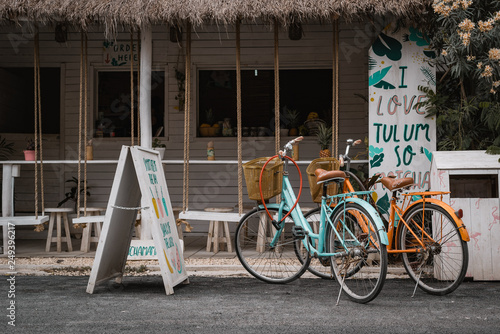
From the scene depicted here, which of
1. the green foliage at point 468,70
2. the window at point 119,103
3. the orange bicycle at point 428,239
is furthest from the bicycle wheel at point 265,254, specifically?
the window at point 119,103

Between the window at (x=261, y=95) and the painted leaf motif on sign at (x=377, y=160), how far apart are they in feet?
9.39

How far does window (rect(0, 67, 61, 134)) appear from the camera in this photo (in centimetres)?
986

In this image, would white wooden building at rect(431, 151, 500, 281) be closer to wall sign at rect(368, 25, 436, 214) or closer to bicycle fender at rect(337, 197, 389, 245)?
wall sign at rect(368, 25, 436, 214)

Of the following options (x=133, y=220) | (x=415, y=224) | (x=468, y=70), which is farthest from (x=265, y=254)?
(x=468, y=70)

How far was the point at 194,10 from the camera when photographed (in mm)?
6516

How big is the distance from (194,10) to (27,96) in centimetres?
486

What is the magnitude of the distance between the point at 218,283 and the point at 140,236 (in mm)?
2184

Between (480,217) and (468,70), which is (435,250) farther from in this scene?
(468,70)

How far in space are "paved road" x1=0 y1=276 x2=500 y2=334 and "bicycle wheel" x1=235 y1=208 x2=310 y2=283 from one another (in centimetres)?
13

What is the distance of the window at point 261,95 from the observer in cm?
963

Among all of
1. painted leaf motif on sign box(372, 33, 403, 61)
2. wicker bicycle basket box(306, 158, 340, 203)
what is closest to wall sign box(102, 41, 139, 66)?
painted leaf motif on sign box(372, 33, 403, 61)

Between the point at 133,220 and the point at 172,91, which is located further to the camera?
the point at 172,91

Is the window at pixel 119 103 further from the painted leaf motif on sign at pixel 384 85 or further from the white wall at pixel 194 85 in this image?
the painted leaf motif on sign at pixel 384 85

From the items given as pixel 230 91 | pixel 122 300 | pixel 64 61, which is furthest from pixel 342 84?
pixel 122 300
